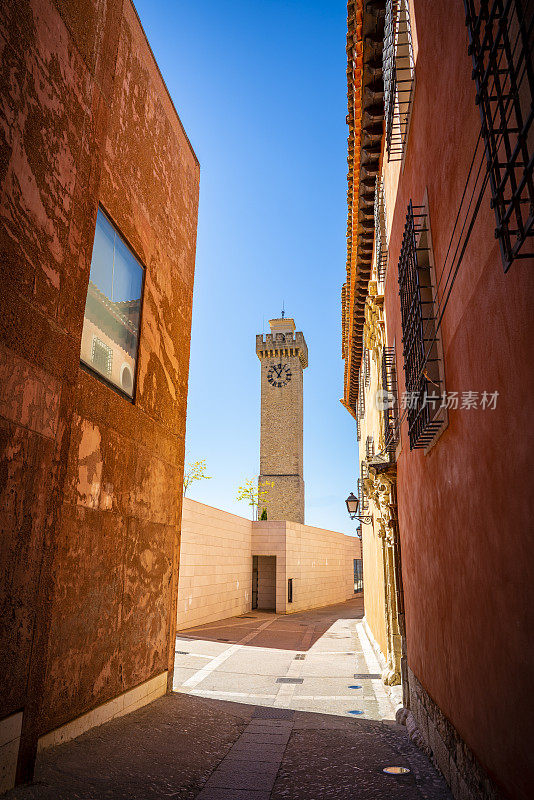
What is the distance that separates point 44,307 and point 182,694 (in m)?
→ 5.86

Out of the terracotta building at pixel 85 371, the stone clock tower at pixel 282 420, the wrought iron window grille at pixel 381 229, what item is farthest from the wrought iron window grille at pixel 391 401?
the stone clock tower at pixel 282 420

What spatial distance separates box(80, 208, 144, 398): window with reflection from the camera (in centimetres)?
568

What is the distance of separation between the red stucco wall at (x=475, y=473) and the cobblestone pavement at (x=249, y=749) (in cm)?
92

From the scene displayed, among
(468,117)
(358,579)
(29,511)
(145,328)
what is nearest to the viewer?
(468,117)

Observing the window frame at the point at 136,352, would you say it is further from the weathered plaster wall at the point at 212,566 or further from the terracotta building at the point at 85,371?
the weathered plaster wall at the point at 212,566

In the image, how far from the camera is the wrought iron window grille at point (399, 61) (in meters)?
5.43

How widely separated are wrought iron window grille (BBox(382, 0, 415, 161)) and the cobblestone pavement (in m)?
5.88

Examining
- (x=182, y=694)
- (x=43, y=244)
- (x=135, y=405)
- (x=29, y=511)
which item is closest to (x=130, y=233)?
(x=135, y=405)

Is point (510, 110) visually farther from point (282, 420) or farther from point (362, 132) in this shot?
point (282, 420)

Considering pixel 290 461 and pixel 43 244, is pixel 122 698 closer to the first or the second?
pixel 43 244

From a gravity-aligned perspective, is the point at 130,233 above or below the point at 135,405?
above

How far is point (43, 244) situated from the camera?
3.96m

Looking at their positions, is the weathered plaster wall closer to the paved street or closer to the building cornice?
the paved street

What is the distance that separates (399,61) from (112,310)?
428 cm
